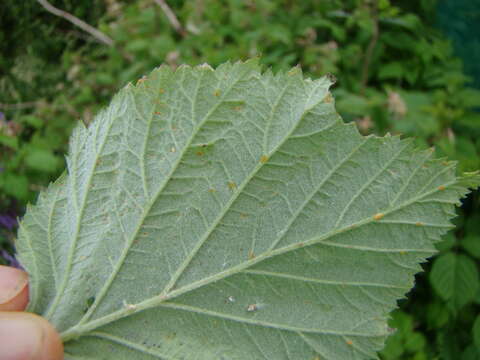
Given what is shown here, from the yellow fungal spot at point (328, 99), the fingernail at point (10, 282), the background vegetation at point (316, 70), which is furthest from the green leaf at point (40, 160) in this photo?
the yellow fungal spot at point (328, 99)

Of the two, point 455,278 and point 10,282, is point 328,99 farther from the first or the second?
point 455,278

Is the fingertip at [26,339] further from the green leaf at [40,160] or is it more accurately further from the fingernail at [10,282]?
the green leaf at [40,160]

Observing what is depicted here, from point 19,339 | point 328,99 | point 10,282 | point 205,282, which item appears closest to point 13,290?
point 10,282

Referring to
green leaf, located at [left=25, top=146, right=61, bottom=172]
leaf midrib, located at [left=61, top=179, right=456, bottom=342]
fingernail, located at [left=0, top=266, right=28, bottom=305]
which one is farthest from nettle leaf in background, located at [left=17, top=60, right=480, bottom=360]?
green leaf, located at [left=25, top=146, right=61, bottom=172]

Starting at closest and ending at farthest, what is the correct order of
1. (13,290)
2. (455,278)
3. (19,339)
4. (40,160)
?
(19,339), (13,290), (455,278), (40,160)

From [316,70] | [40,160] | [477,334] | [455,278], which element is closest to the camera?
[477,334]

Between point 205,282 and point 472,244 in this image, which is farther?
point 472,244

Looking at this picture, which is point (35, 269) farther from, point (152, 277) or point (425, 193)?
point (425, 193)
